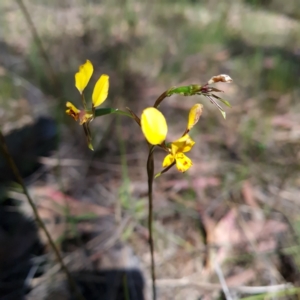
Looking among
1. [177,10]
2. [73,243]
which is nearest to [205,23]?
[177,10]

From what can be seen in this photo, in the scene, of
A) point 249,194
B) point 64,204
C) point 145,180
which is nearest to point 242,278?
point 249,194

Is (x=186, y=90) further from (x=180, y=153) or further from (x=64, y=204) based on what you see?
(x=64, y=204)

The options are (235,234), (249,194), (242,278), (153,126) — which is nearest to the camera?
(153,126)

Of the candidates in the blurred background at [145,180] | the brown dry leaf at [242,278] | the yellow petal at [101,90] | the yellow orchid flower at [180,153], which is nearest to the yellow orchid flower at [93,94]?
the yellow petal at [101,90]

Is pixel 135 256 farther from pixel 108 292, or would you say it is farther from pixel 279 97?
pixel 279 97

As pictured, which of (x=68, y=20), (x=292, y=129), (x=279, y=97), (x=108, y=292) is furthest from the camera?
(x=68, y=20)
